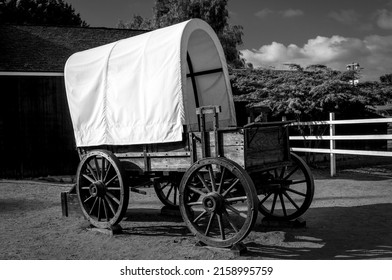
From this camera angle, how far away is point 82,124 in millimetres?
6379

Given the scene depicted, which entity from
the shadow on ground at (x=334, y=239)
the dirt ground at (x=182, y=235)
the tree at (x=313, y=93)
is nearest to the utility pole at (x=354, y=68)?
the tree at (x=313, y=93)

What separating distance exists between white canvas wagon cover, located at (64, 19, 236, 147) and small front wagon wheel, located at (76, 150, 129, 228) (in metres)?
0.31

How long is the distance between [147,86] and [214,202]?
1.94 meters

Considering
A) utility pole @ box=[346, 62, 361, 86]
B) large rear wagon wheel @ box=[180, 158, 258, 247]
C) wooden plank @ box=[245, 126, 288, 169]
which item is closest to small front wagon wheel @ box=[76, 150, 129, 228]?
large rear wagon wheel @ box=[180, 158, 258, 247]

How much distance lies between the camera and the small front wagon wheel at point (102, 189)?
5.55 meters

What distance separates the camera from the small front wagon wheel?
18.2 feet

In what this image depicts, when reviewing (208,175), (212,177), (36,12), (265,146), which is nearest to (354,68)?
(265,146)

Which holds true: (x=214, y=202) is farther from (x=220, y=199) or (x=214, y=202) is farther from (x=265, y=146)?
(x=265, y=146)

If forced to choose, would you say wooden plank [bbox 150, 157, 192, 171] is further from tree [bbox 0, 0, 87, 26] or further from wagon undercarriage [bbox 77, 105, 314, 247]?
tree [bbox 0, 0, 87, 26]

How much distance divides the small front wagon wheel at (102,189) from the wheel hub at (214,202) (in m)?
1.34

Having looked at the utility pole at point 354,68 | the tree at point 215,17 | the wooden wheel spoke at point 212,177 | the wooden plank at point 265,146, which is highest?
the tree at point 215,17

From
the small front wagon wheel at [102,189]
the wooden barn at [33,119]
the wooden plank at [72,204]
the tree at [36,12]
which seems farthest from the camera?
the tree at [36,12]

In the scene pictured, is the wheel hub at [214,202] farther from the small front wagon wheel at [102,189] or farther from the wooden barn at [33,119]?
the wooden barn at [33,119]
